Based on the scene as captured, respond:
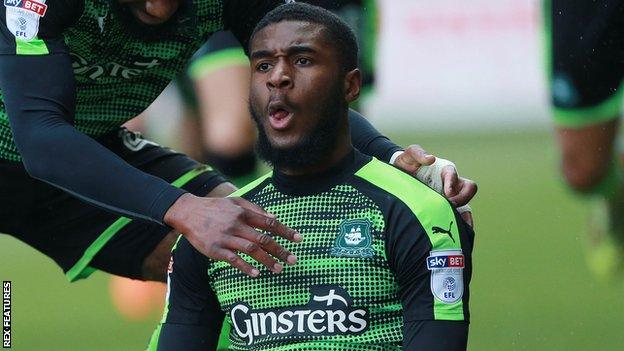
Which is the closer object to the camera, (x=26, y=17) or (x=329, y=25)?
(x=329, y=25)

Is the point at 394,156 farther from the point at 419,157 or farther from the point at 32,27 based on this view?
the point at 32,27

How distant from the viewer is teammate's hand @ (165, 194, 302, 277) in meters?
3.16

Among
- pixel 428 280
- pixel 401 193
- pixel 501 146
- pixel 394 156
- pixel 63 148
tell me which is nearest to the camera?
pixel 428 280

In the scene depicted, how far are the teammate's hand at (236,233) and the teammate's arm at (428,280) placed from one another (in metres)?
0.25

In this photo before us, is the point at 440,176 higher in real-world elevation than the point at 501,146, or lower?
higher

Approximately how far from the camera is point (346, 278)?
333cm

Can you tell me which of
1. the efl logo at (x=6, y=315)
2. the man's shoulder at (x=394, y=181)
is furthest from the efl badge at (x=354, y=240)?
the efl logo at (x=6, y=315)

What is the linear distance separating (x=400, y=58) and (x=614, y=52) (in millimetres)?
974

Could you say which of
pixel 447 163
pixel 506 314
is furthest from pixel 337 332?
pixel 506 314

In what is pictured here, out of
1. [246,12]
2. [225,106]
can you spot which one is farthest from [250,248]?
[225,106]

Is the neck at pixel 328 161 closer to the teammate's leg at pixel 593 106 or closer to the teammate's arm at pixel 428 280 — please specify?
the teammate's arm at pixel 428 280

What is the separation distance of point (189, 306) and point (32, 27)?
32.0 inches

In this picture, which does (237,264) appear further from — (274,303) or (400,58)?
(400,58)

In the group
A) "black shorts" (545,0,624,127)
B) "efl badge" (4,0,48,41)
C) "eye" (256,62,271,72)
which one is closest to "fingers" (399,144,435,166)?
"eye" (256,62,271,72)
